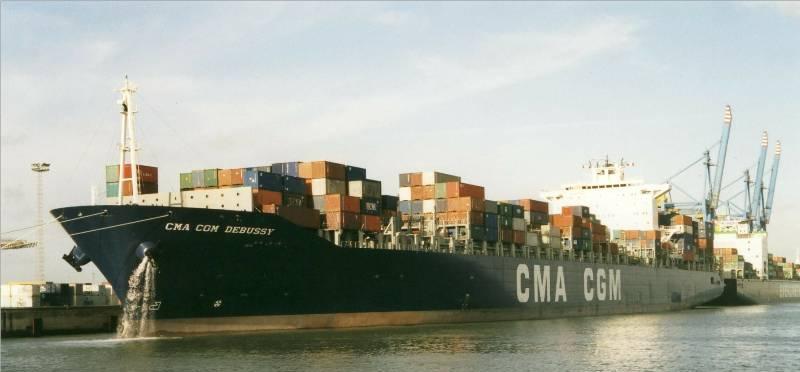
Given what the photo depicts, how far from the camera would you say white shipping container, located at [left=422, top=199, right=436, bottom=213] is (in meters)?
48.3

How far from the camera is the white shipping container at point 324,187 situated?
4025 centimetres

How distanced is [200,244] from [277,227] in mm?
3285

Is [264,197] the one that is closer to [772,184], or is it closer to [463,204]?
[463,204]

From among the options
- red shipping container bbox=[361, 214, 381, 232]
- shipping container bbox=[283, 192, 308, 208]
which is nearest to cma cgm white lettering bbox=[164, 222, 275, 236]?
shipping container bbox=[283, 192, 308, 208]

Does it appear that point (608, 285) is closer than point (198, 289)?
No

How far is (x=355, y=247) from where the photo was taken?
130 ft

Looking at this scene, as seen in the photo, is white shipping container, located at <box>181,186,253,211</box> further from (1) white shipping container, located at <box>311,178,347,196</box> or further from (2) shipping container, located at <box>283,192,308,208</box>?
(1) white shipping container, located at <box>311,178,347,196</box>

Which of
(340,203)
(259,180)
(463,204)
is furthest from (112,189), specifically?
(463,204)

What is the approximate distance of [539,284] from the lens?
54.1 meters

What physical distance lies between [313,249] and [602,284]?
2993 cm

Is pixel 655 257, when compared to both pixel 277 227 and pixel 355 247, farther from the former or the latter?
pixel 277 227

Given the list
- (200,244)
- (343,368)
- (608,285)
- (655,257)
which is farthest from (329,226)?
(655,257)

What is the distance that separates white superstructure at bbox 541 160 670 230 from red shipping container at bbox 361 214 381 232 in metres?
36.7

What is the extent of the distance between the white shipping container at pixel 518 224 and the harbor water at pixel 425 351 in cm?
964
